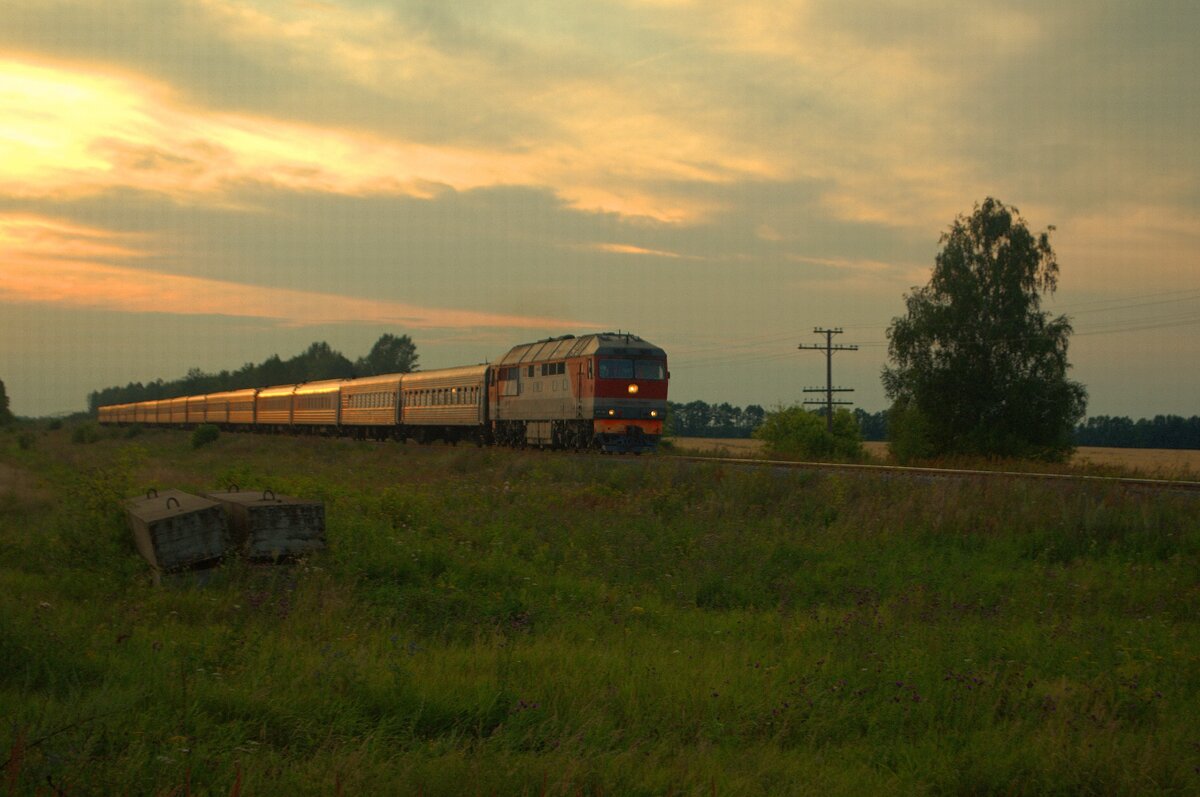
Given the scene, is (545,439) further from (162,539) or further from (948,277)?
(948,277)

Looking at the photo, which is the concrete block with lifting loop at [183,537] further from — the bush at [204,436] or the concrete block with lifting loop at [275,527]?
the bush at [204,436]

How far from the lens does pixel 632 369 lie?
1256 inches

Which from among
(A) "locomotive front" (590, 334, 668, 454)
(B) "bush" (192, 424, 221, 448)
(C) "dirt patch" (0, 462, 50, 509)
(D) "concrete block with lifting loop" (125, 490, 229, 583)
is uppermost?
(A) "locomotive front" (590, 334, 668, 454)

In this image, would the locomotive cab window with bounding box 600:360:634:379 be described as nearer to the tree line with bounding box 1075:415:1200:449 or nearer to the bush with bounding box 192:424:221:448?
the bush with bounding box 192:424:221:448

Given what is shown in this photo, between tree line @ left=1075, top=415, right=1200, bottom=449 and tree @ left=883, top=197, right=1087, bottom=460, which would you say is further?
tree line @ left=1075, top=415, right=1200, bottom=449

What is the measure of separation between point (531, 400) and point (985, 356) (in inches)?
1151

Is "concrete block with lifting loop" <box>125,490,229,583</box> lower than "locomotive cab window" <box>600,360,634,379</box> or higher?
lower

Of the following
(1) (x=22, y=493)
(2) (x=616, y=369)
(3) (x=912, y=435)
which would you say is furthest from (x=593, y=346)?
(3) (x=912, y=435)

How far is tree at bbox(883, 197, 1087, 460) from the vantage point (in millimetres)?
52250

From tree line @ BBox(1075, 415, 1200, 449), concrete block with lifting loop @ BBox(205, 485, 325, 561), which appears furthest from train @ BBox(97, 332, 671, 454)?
tree line @ BBox(1075, 415, 1200, 449)

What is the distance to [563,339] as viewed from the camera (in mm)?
35094

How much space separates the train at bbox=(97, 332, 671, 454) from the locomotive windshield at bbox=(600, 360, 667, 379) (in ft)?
0.11

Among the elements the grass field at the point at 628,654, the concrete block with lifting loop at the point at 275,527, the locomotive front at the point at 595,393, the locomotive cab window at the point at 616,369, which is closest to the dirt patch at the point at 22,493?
the grass field at the point at 628,654

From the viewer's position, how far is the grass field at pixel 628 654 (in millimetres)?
5445
